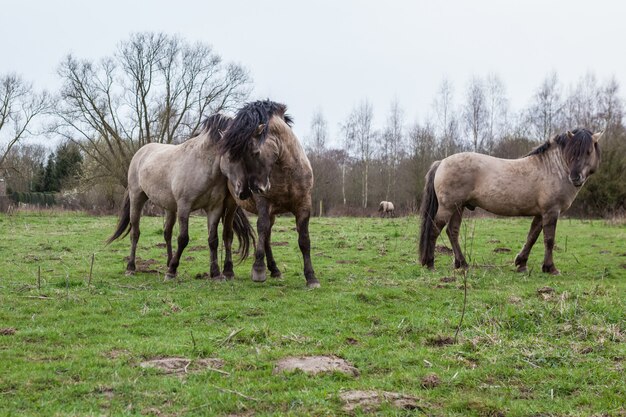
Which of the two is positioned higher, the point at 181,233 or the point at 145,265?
the point at 181,233

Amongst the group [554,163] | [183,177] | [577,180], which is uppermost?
[554,163]

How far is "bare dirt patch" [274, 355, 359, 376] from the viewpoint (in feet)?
12.4

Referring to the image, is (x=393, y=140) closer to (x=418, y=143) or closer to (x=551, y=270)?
(x=418, y=143)

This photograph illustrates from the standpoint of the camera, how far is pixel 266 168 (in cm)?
680

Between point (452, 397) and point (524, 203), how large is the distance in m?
6.42

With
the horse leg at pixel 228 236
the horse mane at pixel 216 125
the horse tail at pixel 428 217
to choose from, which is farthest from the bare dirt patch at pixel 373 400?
the horse tail at pixel 428 217

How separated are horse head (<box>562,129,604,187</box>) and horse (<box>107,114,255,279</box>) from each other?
541 cm

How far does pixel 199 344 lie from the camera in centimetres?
436

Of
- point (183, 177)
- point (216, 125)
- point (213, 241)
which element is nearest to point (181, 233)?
point (213, 241)

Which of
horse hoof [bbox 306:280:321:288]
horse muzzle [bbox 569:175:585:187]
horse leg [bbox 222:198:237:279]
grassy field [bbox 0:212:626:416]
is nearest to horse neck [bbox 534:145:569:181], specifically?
horse muzzle [bbox 569:175:585:187]

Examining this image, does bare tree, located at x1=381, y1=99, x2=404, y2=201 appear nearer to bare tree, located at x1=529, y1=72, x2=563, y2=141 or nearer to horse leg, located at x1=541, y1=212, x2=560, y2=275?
bare tree, located at x1=529, y1=72, x2=563, y2=141

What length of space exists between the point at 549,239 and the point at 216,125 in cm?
566

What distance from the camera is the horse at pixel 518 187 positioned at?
28.9ft

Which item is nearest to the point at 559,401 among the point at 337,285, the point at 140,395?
the point at 140,395
